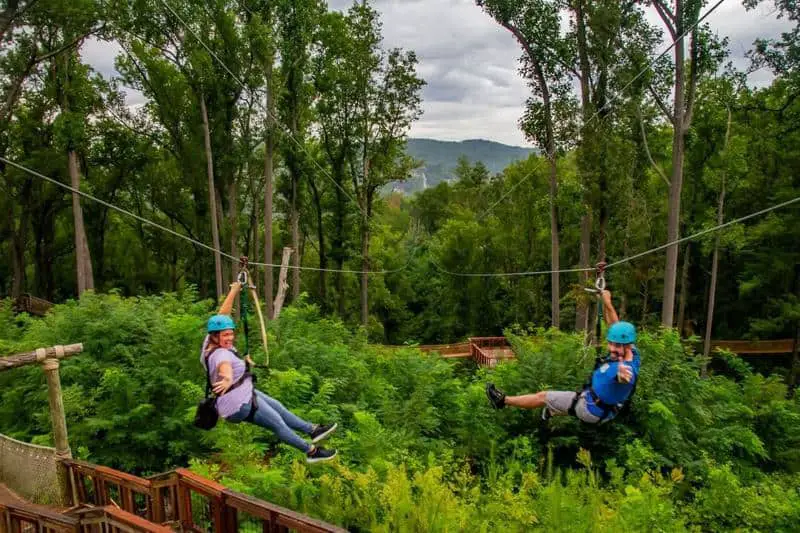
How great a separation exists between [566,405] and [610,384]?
0.63m

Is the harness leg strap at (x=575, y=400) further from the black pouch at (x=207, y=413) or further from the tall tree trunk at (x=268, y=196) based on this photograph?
the tall tree trunk at (x=268, y=196)

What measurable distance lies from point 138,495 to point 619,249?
81.9ft

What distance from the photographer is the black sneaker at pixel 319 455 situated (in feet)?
17.4

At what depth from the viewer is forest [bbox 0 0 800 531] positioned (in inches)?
271

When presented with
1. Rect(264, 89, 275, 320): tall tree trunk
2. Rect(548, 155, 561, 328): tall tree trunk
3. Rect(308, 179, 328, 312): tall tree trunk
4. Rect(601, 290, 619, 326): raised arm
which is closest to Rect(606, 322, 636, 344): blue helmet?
Rect(601, 290, 619, 326): raised arm

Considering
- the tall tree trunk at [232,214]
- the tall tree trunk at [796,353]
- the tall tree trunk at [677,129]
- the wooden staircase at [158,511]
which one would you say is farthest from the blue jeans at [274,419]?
the tall tree trunk at [796,353]

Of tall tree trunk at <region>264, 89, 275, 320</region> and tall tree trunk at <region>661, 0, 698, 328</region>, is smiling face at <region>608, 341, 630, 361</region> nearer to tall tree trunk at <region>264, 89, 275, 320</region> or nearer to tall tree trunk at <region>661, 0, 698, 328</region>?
tall tree trunk at <region>661, 0, 698, 328</region>

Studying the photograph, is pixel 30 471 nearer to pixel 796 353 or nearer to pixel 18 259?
pixel 18 259

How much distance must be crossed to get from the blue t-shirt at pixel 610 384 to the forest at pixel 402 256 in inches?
39.5

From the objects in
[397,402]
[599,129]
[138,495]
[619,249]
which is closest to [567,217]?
[599,129]

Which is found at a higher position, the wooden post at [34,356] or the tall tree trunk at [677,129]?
the tall tree trunk at [677,129]

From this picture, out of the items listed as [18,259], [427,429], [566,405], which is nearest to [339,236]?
[18,259]

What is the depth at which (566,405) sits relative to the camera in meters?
6.03

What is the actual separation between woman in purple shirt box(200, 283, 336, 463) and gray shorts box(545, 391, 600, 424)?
105 inches
